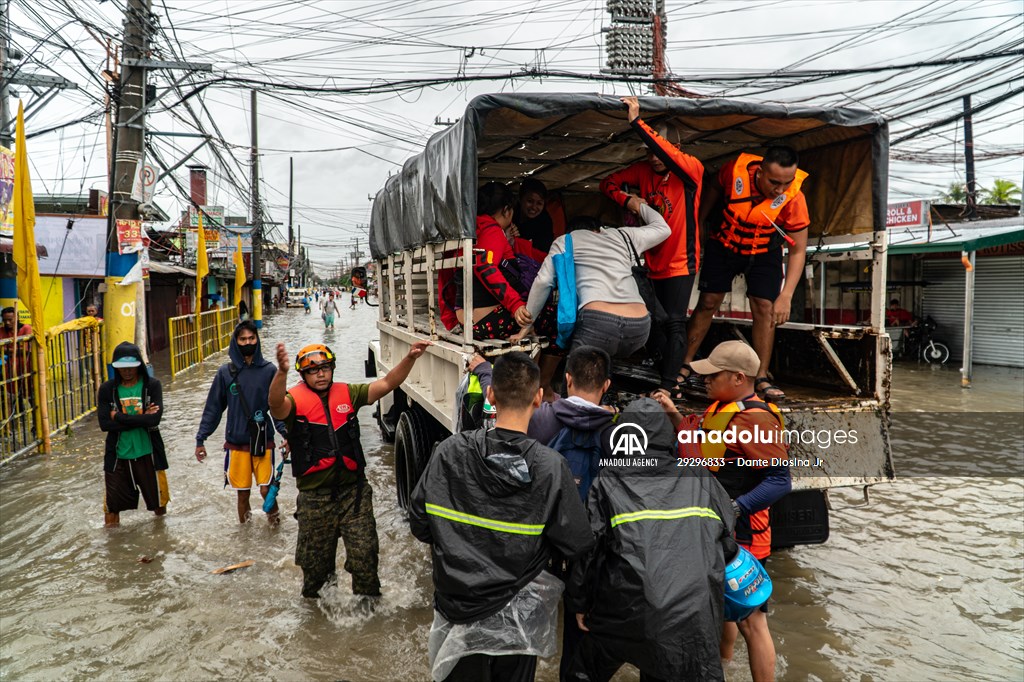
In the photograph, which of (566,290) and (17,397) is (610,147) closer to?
(566,290)

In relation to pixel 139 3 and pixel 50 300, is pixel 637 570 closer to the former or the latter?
pixel 139 3

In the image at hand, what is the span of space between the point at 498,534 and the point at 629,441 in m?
0.58

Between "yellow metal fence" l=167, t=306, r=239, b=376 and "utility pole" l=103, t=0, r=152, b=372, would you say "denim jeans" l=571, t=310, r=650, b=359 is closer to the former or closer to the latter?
"utility pole" l=103, t=0, r=152, b=372

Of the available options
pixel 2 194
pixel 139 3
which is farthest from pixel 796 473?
pixel 139 3

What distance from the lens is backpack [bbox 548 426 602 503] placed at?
277 cm

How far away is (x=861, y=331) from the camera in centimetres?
418

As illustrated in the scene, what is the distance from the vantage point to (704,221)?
5.61 m

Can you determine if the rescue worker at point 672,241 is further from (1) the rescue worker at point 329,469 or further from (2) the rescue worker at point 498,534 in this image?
(2) the rescue worker at point 498,534

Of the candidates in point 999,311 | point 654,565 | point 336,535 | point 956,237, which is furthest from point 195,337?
point 999,311

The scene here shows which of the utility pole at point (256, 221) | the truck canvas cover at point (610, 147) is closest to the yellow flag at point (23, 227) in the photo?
the truck canvas cover at point (610, 147)

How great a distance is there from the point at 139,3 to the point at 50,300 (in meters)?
6.67

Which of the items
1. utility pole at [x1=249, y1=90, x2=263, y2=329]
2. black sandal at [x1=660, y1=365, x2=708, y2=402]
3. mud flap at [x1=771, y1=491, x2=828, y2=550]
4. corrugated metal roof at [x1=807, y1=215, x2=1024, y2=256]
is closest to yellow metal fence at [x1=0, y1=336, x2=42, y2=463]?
black sandal at [x1=660, y1=365, x2=708, y2=402]

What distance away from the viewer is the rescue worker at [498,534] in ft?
7.53

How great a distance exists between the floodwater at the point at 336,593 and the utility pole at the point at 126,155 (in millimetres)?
3171
